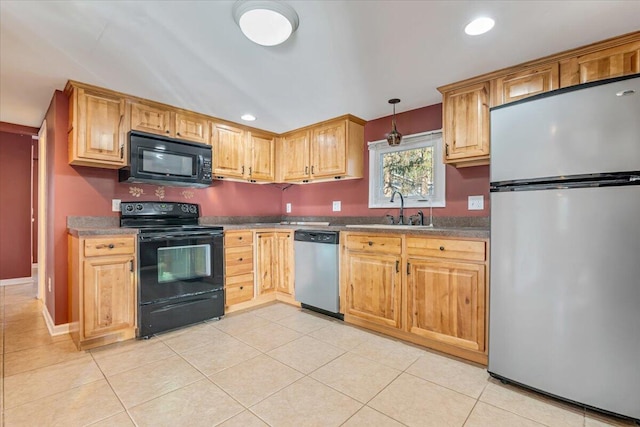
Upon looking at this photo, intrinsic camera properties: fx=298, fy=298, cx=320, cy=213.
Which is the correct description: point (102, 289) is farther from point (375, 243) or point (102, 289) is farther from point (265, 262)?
point (375, 243)

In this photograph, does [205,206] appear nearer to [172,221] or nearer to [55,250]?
[172,221]

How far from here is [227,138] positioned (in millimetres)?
3668

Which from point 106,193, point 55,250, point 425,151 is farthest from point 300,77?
point 55,250

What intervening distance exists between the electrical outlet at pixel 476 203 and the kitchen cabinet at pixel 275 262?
77.7 inches

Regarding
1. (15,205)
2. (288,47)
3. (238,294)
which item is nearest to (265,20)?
(288,47)

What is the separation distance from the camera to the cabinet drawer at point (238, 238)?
3.31 meters

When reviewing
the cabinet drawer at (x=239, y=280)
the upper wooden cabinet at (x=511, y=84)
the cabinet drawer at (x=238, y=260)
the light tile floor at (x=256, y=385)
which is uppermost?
the upper wooden cabinet at (x=511, y=84)

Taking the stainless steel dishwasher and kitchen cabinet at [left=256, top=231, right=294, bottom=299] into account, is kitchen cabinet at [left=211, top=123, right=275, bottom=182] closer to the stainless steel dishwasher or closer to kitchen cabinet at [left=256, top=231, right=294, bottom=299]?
kitchen cabinet at [left=256, top=231, right=294, bottom=299]

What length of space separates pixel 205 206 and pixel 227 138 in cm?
89

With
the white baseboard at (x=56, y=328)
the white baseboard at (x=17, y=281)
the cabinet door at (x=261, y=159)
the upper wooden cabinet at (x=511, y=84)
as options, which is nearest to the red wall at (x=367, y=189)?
the upper wooden cabinet at (x=511, y=84)

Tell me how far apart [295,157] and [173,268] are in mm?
2051

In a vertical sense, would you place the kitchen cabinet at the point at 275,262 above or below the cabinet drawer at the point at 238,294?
above

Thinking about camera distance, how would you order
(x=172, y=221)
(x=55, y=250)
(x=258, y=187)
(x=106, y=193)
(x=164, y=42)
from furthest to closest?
(x=258, y=187) → (x=172, y=221) → (x=106, y=193) → (x=55, y=250) → (x=164, y=42)

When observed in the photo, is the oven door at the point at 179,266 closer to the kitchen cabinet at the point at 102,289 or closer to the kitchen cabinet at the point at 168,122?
the kitchen cabinet at the point at 102,289
